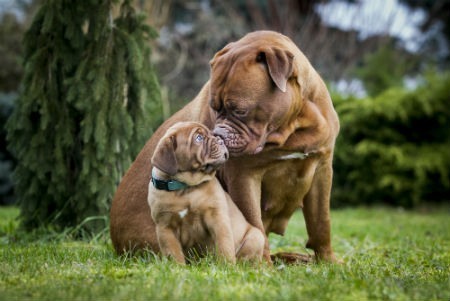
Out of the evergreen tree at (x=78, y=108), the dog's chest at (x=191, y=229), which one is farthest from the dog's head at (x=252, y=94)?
the evergreen tree at (x=78, y=108)

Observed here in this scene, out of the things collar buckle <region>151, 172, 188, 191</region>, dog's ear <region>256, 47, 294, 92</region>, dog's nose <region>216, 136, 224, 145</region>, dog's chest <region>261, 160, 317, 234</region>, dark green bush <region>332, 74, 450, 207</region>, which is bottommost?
dark green bush <region>332, 74, 450, 207</region>

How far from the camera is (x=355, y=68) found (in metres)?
18.8

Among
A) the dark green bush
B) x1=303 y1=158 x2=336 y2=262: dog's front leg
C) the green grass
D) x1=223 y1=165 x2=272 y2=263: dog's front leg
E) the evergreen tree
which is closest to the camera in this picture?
the green grass

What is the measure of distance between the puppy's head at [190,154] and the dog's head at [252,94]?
0.11 meters

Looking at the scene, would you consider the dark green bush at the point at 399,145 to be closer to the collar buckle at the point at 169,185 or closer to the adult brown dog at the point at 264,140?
the adult brown dog at the point at 264,140

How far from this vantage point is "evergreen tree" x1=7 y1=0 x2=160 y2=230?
6.49 meters

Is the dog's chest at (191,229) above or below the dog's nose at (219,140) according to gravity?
below

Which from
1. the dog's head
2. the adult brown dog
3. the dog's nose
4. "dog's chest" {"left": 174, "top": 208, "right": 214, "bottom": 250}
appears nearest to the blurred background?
the adult brown dog

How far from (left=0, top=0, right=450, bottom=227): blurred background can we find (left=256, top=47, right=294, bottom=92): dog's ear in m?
2.84

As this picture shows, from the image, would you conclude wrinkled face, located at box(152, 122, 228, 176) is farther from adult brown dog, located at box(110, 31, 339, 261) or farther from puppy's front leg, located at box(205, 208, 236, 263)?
puppy's front leg, located at box(205, 208, 236, 263)

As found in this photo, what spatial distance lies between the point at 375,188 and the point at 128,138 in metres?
7.98

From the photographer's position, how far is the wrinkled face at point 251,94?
440cm

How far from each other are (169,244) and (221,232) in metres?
0.42

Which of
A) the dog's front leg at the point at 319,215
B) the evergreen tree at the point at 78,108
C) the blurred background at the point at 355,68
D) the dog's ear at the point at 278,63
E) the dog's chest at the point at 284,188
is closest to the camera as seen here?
the dog's ear at the point at 278,63
